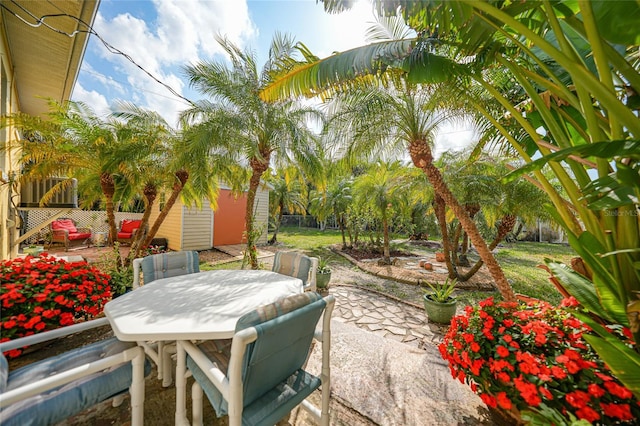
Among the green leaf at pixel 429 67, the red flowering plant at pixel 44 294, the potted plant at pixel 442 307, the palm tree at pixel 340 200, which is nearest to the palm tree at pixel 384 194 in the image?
the palm tree at pixel 340 200

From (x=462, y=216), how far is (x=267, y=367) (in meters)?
4.07

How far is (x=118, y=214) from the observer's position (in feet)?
41.1

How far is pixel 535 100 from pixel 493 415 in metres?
2.94

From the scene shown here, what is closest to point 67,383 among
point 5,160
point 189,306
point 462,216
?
point 189,306

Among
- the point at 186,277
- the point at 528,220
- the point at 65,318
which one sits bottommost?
the point at 65,318

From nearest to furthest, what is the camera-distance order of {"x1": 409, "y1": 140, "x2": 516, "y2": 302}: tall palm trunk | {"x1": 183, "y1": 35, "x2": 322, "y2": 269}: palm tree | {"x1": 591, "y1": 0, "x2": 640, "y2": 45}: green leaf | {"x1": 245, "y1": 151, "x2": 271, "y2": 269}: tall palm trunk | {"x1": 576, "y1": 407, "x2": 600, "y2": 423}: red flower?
1. {"x1": 576, "y1": 407, "x2": 600, "y2": 423}: red flower
2. {"x1": 591, "y1": 0, "x2": 640, "y2": 45}: green leaf
3. {"x1": 409, "y1": 140, "x2": 516, "y2": 302}: tall palm trunk
4. {"x1": 183, "y1": 35, "x2": 322, "y2": 269}: palm tree
5. {"x1": 245, "y1": 151, "x2": 271, "y2": 269}: tall palm trunk

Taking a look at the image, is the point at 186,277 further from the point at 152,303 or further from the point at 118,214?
the point at 118,214

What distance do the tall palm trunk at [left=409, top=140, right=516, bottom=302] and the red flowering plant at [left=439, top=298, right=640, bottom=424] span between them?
160cm

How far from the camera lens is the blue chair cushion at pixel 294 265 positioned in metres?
3.45

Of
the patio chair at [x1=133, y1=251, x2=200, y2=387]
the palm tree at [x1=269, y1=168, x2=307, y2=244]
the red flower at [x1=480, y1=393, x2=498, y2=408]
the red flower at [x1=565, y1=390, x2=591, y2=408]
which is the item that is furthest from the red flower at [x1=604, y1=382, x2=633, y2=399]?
the palm tree at [x1=269, y1=168, x2=307, y2=244]

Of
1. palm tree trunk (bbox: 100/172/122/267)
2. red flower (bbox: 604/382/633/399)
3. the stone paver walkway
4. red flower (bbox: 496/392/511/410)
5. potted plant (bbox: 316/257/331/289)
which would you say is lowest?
the stone paver walkway

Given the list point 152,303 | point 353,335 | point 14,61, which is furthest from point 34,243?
point 353,335

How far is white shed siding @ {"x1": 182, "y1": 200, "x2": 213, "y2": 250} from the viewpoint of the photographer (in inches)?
409

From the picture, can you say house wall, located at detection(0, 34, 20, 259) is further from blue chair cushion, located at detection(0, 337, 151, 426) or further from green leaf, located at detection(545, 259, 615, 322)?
green leaf, located at detection(545, 259, 615, 322)
